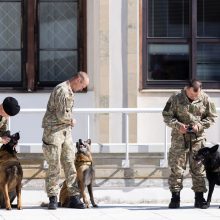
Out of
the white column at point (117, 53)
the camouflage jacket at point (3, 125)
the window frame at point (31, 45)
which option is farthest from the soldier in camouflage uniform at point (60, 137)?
the window frame at point (31, 45)

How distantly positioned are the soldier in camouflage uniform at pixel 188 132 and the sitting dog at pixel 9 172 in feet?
6.65

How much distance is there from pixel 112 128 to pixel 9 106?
11.3 feet

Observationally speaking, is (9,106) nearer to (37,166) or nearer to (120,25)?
(37,166)

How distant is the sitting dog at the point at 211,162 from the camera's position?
42.9 ft

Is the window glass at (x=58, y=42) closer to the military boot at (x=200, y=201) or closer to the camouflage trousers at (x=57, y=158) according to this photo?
the camouflage trousers at (x=57, y=158)

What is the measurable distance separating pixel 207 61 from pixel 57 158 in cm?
398

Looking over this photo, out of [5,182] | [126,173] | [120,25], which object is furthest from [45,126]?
[120,25]

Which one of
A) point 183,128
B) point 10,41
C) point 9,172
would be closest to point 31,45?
point 10,41

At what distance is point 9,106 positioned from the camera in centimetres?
1227

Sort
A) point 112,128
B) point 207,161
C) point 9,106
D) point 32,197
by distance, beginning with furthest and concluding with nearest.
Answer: point 112,128 → point 32,197 → point 207,161 → point 9,106

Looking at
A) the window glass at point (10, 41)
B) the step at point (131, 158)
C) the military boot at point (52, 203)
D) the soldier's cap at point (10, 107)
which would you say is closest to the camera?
the soldier's cap at point (10, 107)

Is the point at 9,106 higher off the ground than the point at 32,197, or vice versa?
the point at 9,106

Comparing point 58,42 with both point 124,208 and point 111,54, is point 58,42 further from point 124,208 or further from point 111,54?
point 124,208

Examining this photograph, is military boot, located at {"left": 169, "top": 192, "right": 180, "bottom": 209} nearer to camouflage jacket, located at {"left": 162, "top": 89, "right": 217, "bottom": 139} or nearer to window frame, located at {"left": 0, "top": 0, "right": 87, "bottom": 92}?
camouflage jacket, located at {"left": 162, "top": 89, "right": 217, "bottom": 139}
